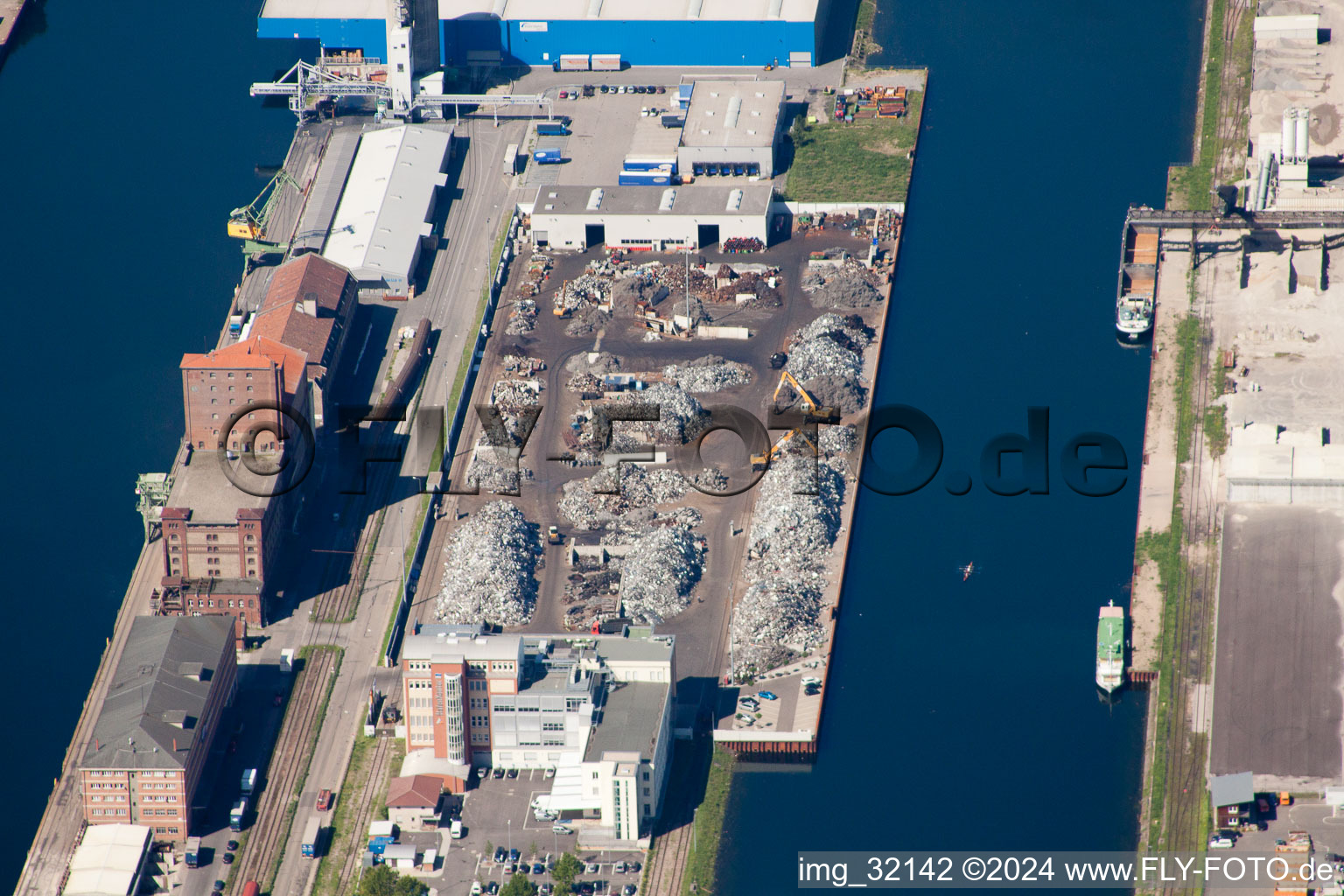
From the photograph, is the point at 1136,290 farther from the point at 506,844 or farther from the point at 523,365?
the point at 506,844

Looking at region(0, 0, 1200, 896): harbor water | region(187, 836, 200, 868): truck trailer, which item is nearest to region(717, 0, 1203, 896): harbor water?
region(0, 0, 1200, 896): harbor water

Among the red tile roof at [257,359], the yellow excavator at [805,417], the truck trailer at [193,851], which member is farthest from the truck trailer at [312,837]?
the yellow excavator at [805,417]

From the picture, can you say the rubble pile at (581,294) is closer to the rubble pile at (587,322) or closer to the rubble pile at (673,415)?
the rubble pile at (587,322)

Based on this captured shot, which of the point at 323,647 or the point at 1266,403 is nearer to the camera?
the point at 323,647

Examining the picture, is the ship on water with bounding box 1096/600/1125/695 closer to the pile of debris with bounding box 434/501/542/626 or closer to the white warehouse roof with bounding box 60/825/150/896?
the pile of debris with bounding box 434/501/542/626

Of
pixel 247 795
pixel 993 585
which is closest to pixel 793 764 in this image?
pixel 993 585

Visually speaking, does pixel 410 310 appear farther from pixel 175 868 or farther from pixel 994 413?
pixel 175 868

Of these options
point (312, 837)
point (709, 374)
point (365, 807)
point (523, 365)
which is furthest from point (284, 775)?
point (709, 374)
